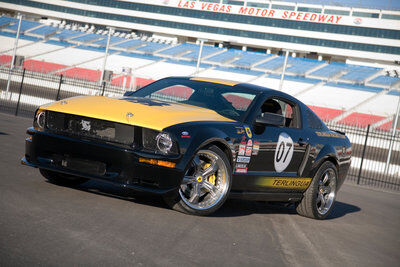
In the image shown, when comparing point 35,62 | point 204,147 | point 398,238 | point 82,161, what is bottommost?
point 398,238

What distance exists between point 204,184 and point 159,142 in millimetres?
756

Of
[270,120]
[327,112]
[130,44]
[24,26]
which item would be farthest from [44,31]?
[270,120]

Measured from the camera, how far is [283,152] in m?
6.21

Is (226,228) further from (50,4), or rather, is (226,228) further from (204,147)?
(50,4)

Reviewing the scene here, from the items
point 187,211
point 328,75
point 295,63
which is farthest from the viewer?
point 295,63

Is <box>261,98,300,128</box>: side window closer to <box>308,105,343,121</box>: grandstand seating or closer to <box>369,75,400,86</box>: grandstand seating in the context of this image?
<box>308,105,343,121</box>: grandstand seating

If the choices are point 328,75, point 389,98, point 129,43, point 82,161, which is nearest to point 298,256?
point 82,161

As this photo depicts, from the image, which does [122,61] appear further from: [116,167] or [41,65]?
[116,167]

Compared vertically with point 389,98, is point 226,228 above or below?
below

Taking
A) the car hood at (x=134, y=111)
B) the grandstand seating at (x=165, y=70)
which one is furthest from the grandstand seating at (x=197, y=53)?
the car hood at (x=134, y=111)

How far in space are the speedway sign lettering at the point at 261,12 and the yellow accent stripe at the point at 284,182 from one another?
5634 cm

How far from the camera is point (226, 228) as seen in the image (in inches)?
204

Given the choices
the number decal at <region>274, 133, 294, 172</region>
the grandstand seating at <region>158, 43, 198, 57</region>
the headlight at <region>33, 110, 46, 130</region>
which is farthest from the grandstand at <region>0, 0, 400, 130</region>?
the headlight at <region>33, 110, 46, 130</region>

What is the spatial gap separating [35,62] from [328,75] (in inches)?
1083
